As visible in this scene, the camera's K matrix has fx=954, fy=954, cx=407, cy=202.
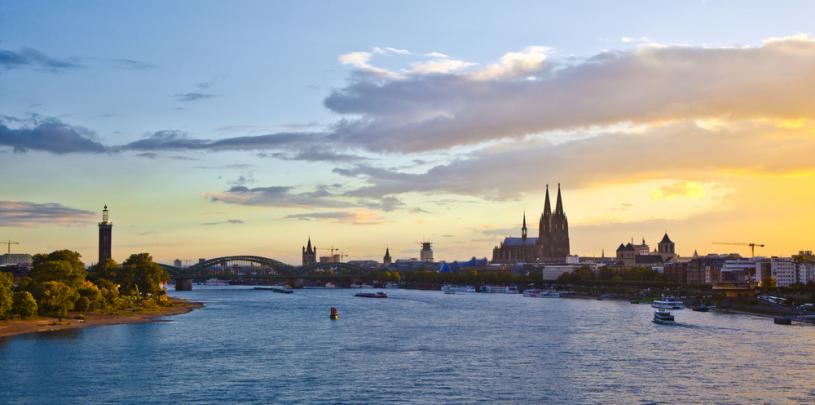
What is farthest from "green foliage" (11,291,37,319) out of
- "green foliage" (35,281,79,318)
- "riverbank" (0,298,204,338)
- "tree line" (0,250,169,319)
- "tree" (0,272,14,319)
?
"green foliage" (35,281,79,318)

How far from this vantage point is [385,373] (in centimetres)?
5412

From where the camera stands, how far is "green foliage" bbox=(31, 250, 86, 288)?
324ft

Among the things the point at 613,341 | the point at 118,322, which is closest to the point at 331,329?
the point at 118,322

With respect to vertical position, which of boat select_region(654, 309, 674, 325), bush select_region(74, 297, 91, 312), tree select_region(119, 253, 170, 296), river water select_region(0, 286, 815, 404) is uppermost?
tree select_region(119, 253, 170, 296)

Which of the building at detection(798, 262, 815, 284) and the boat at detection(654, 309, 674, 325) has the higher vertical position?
the building at detection(798, 262, 815, 284)

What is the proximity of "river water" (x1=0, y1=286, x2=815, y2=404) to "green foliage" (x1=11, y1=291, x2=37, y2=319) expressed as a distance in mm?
5913

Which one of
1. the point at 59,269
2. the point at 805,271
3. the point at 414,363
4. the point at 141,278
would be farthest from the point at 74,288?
the point at 805,271

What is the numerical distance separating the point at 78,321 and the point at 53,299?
3.07m

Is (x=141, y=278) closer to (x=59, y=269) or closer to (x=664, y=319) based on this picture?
(x=59, y=269)

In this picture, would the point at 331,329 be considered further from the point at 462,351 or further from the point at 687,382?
the point at 687,382

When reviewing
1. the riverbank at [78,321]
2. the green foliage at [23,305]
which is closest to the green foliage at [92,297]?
the riverbank at [78,321]

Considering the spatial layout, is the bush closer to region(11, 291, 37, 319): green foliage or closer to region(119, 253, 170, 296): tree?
region(11, 291, 37, 319): green foliage

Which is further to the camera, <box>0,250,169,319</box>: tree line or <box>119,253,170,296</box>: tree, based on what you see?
<box>119,253,170,296</box>: tree

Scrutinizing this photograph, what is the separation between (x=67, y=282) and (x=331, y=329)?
101 feet
